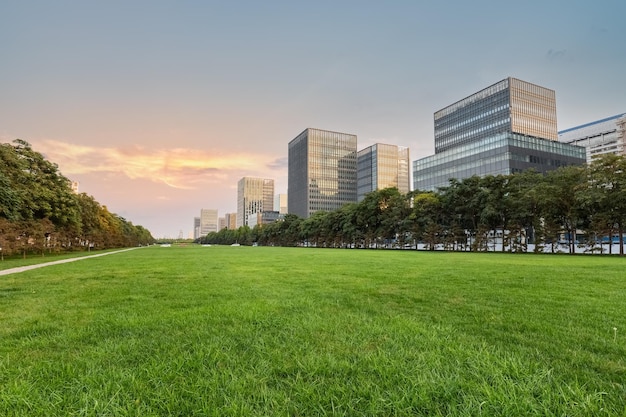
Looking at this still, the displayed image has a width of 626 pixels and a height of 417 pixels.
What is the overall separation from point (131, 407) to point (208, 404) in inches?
21.2

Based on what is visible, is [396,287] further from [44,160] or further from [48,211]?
[44,160]

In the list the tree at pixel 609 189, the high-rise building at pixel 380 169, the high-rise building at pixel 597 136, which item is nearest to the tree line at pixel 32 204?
the tree at pixel 609 189

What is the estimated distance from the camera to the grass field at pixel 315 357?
2490mm

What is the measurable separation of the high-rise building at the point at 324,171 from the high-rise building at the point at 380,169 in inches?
331

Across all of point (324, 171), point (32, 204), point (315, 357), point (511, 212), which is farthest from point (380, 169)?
point (315, 357)

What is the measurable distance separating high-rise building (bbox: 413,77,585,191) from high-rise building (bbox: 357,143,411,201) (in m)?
31.1

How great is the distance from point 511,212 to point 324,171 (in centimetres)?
12460

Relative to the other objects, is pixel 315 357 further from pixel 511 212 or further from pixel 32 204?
pixel 511 212

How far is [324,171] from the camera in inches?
6339

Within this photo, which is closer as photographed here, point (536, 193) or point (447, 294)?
point (447, 294)

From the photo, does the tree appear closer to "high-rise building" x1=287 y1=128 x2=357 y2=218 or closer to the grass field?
the grass field

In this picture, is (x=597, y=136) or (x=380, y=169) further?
(x=380, y=169)

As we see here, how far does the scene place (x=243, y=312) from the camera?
539 centimetres

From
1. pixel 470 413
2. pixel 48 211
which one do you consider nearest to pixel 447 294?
pixel 470 413
